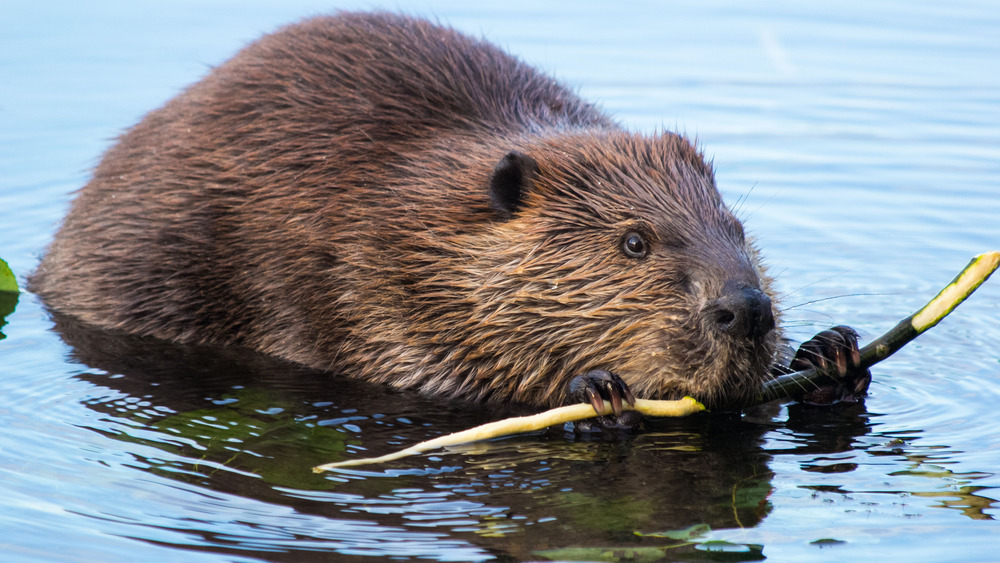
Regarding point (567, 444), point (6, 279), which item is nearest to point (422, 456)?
point (567, 444)

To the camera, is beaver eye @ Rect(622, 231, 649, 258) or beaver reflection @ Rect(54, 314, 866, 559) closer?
beaver reflection @ Rect(54, 314, 866, 559)

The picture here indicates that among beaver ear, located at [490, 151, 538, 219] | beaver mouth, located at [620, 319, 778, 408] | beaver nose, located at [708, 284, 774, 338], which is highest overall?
beaver ear, located at [490, 151, 538, 219]

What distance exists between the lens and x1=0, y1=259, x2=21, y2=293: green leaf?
289 inches

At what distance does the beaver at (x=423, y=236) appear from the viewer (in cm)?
533

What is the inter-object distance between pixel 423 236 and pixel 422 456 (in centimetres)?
108

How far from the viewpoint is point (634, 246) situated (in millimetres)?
5453

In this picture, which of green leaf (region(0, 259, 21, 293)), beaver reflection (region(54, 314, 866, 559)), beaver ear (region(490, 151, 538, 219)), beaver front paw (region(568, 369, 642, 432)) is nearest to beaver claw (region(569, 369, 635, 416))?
beaver front paw (region(568, 369, 642, 432))

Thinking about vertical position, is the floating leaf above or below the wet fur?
below

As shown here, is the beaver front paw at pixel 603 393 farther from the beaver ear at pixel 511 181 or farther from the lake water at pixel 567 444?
the beaver ear at pixel 511 181

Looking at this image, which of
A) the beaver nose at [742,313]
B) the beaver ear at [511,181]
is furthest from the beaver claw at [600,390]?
the beaver ear at [511,181]

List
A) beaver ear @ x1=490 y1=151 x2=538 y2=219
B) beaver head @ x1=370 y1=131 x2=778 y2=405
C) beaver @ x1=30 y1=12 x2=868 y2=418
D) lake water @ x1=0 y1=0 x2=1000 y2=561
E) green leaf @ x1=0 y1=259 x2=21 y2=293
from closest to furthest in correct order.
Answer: lake water @ x1=0 y1=0 x2=1000 y2=561, beaver head @ x1=370 y1=131 x2=778 y2=405, beaver @ x1=30 y1=12 x2=868 y2=418, beaver ear @ x1=490 y1=151 x2=538 y2=219, green leaf @ x1=0 y1=259 x2=21 y2=293

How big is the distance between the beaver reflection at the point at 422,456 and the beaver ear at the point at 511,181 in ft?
2.97

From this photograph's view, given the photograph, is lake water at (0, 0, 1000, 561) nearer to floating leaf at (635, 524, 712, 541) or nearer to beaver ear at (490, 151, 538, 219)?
floating leaf at (635, 524, 712, 541)

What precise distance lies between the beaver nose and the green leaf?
4147 millimetres
